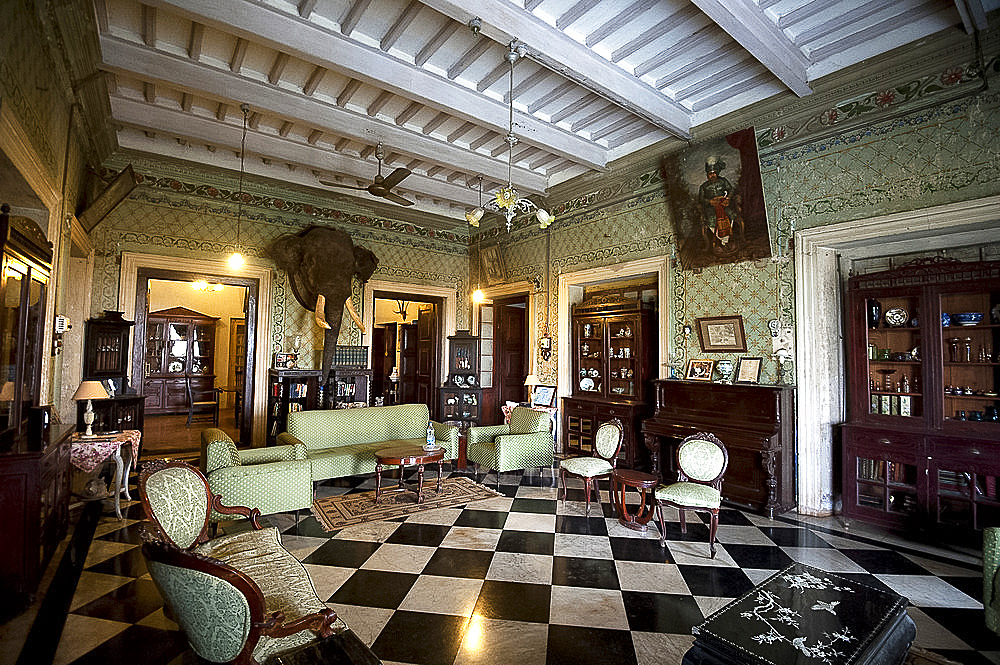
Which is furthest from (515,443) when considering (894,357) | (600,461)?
(894,357)

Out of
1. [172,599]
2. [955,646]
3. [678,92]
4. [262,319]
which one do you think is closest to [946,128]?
[678,92]

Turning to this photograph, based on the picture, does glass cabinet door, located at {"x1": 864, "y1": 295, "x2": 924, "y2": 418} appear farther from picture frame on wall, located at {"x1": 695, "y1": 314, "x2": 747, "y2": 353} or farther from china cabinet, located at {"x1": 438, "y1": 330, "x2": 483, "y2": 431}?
china cabinet, located at {"x1": 438, "y1": 330, "x2": 483, "y2": 431}

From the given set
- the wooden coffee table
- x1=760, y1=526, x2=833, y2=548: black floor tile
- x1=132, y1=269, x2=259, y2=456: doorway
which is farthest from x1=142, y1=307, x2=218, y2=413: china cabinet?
x1=760, y1=526, x2=833, y2=548: black floor tile

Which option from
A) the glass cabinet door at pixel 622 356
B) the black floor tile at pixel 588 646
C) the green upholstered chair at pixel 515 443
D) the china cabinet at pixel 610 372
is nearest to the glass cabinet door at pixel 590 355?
the china cabinet at pixel 610 372

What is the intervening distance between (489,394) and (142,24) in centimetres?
745

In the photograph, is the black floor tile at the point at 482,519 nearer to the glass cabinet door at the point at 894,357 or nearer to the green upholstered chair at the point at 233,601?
the green upholstered chair at the point at 233,601

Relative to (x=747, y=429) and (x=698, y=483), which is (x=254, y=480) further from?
(x=747, y=429)

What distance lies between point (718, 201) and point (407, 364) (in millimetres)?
7181

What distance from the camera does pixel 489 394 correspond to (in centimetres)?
1001

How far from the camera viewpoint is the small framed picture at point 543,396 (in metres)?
8.18

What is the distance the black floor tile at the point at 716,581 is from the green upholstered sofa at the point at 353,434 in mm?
3722

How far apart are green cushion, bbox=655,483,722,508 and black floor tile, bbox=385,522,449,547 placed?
200 cm

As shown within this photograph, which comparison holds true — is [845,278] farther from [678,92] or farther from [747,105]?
[678,92]

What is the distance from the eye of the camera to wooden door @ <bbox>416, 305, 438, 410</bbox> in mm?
10000
